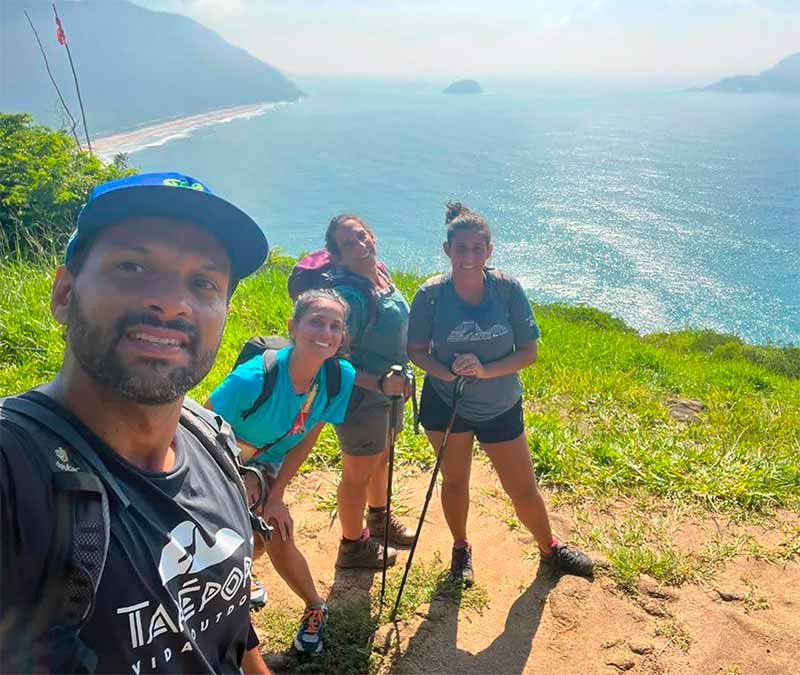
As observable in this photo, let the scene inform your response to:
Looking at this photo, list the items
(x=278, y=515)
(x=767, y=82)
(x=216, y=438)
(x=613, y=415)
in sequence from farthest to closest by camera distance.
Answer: (x=767, y=82) < (x=613, y=415) < (x=278, y=515) < (x=216, y=438)

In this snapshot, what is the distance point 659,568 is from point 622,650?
2.17ft

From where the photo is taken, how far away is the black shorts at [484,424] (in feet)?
10.0

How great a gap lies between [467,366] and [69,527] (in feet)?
6.92

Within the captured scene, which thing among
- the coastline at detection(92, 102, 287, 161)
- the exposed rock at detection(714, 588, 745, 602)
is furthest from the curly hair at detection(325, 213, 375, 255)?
the coastline at detection(92, 102, 287, 161)

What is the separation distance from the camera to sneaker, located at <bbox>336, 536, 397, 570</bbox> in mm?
3424

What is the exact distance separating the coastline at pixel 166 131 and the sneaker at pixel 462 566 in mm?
46164

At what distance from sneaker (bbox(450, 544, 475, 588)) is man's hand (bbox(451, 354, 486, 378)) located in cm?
116

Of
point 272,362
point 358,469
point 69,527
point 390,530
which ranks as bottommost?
point 390,530

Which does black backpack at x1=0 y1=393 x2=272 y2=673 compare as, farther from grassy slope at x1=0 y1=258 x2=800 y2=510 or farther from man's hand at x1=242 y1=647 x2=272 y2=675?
grassy slope at x1=0 y1=258 x2=800 y2=510

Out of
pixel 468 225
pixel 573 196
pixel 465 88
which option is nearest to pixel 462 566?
pixel 468 225

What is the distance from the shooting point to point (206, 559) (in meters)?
1.22

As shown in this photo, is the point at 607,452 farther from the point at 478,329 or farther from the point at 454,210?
the point at 454,210

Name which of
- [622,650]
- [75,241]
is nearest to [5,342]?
[75,241]

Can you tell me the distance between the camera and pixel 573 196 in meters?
47.4
